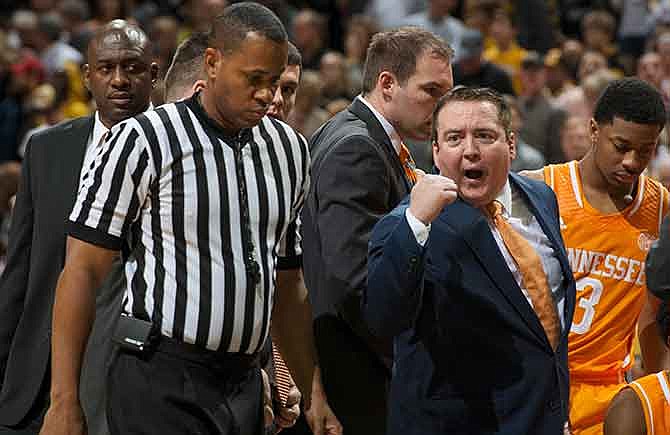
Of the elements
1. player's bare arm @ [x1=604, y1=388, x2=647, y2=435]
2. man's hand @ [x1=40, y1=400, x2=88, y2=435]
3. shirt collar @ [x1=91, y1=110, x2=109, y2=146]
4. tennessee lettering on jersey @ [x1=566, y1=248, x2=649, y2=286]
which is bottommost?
player's bare arm @ [x1=604, y1=388, x2=647, y2=435]

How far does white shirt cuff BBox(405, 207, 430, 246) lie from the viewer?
3.36m

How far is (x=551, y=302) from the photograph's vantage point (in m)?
3.71

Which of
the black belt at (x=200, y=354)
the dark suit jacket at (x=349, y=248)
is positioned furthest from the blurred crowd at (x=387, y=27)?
the black belt at (x=200, y=354)

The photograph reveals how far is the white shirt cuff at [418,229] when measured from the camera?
3.36m

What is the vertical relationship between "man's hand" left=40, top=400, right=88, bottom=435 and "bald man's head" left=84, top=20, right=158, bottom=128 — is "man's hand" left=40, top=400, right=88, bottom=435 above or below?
below

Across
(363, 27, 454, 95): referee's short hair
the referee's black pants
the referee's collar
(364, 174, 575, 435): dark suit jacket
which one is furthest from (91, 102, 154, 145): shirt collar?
(364, 174, 575, 435): dark suit jacket

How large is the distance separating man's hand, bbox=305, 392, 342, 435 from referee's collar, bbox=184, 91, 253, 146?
3.48ft

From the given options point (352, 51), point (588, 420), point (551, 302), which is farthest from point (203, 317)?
point (352, 51)

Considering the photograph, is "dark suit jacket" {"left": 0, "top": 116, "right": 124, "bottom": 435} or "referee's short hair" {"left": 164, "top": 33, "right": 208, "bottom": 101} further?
"referee's short hair" {"left": 164, "top": 33, "right": 208, "bottom": 101}

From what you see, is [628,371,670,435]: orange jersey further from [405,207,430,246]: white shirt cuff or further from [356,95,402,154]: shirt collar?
[356,95,402,154]: shirt collar

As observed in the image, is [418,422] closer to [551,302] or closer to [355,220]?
[551,302]

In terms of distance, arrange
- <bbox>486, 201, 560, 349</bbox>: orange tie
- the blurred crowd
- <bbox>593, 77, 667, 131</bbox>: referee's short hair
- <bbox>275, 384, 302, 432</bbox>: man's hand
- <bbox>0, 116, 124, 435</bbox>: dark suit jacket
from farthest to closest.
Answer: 1. the blurred crowd
2. <bbox>593, 77, 667, 131</bbox>: referee's short hair
3. <bbox>0, 116, 124, 435</bbox>: dark suit jacket
4. <bbox>275, 384, 302, 432</bbox>: man's hand
5. <bbox>486, 201, 560, 349</bbox>: orange tie

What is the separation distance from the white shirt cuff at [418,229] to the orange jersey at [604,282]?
1.37m

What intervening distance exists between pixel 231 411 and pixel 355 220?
2.84ft
